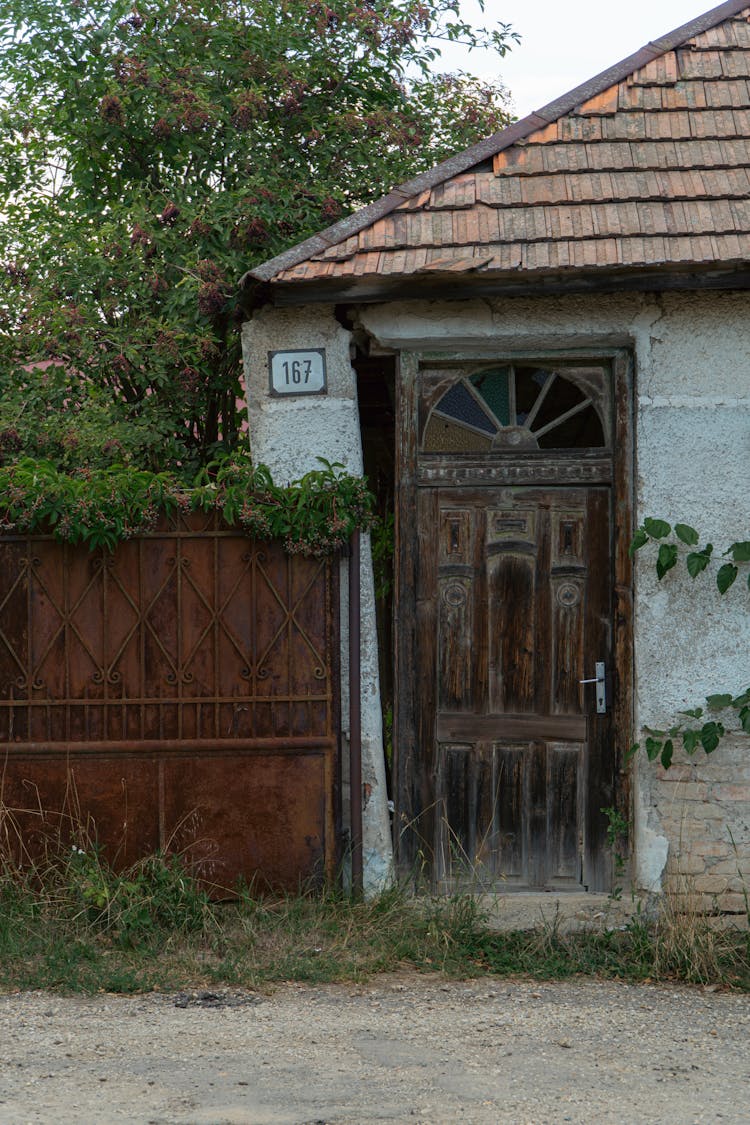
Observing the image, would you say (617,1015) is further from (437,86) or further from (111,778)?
(437,86)

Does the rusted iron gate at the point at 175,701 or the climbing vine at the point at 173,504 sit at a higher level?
the climbing vine at the point at 173,504

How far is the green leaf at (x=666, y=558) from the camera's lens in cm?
556

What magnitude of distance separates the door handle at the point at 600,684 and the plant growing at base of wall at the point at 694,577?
0.84 ft

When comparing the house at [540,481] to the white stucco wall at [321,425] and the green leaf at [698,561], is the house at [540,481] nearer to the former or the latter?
the white stucco wall at [321,425]

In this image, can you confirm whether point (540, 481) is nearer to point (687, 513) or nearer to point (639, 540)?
point (639, 540)

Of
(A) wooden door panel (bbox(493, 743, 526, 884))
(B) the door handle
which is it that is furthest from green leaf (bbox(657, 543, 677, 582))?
(A) wooden door panel (bbox(493, 743, 526, 884))

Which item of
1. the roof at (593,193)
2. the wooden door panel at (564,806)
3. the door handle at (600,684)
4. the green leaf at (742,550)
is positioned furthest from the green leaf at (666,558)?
the roof at (593,193)

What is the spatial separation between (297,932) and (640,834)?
167cm

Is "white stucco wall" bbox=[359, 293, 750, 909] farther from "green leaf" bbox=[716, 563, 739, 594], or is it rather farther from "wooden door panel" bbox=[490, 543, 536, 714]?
"wooden door panel" bbox=[490, 543, 536, 714]

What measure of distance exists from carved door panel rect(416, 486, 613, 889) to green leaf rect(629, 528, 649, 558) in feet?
0.85

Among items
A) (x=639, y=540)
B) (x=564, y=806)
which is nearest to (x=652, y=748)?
(x=564, y=806)

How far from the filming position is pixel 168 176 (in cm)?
829

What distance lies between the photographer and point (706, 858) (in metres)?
5.62

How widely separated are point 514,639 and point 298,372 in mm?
1689
